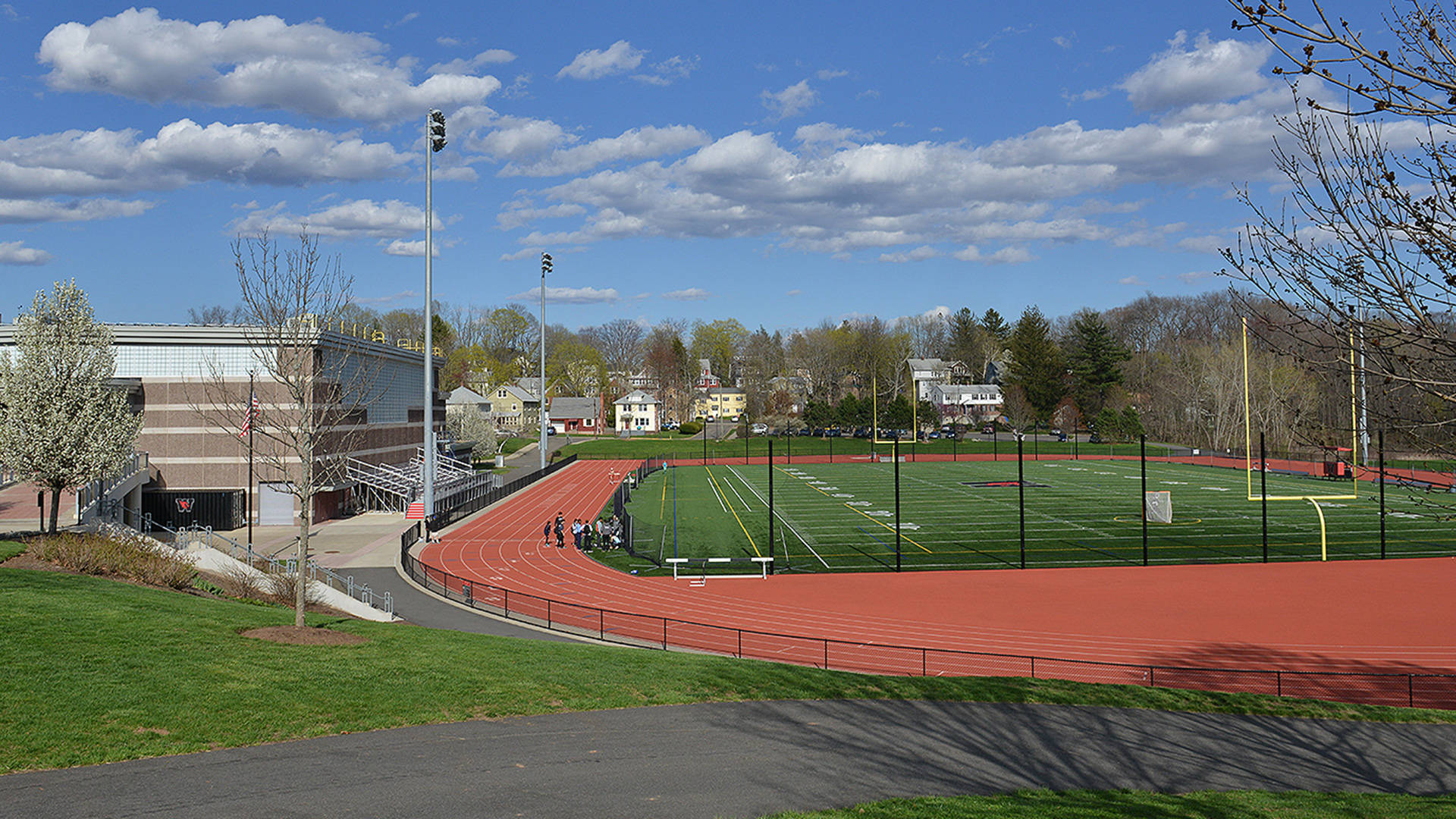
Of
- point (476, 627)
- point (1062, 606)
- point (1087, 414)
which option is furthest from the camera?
point (1087, 414)

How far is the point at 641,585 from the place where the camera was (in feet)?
101

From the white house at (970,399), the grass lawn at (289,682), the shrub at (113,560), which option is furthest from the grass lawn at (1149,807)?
the white house at (970,399)

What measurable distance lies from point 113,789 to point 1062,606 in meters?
25.0

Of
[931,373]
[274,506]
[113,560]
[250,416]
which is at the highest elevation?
[931,373]

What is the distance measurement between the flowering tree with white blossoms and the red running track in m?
11.8

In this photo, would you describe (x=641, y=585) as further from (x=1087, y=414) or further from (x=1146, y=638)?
(x=1087, y=414)

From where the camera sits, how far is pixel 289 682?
45.3 feet

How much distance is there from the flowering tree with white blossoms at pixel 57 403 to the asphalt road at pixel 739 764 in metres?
19.6

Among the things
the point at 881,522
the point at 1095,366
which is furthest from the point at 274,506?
the point at 1095,366

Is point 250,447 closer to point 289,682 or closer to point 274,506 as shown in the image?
point 274,506

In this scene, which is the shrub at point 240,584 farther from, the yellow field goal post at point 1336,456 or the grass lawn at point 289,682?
the yellow field goal post at point 1336,456

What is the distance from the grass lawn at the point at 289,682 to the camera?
11.6 m

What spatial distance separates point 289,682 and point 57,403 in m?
18.1

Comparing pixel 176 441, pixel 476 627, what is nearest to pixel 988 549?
pixel 476 627
